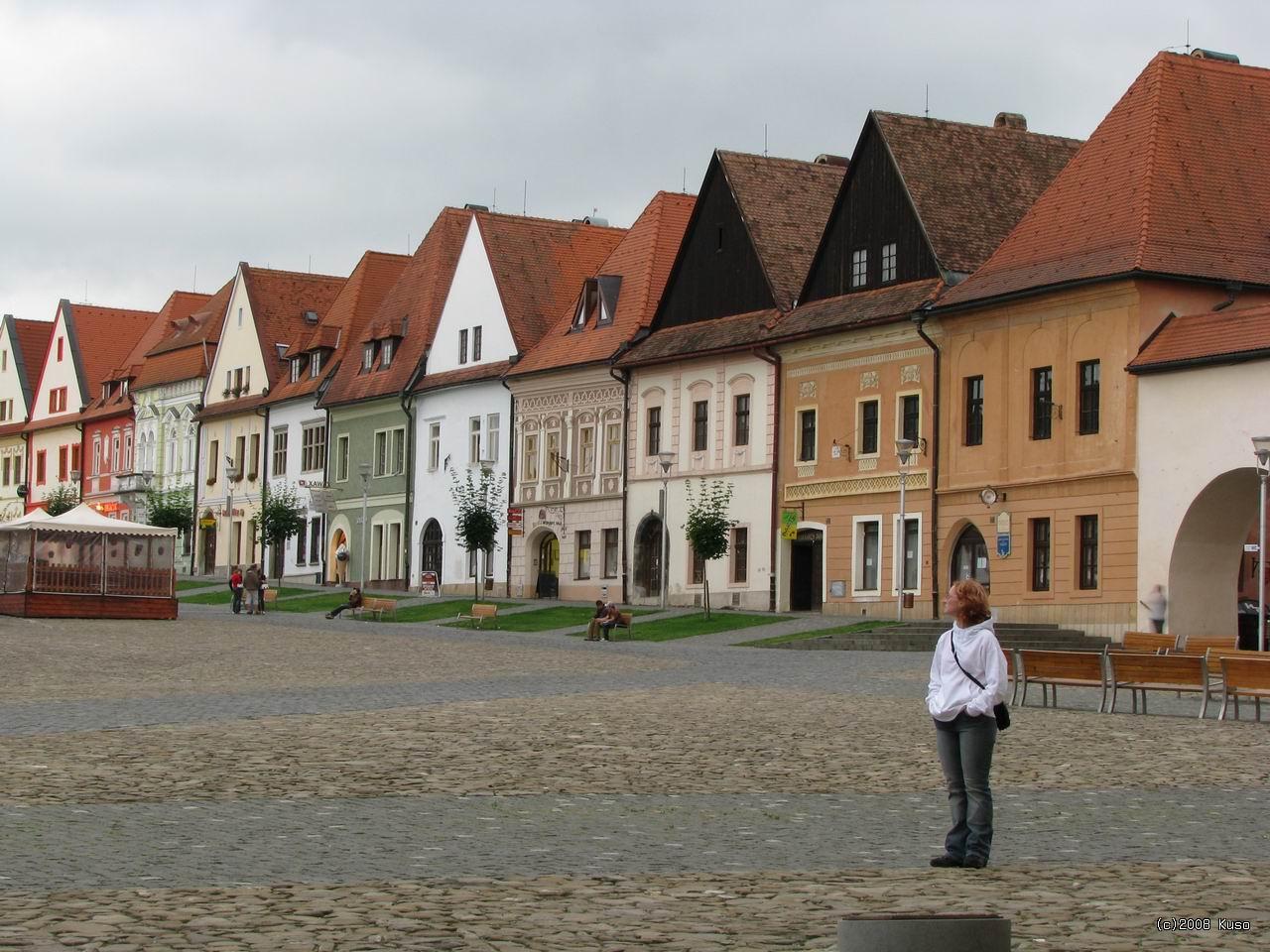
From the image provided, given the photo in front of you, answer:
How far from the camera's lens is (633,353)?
6388 centimetres

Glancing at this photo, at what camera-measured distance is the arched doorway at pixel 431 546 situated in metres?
73.7

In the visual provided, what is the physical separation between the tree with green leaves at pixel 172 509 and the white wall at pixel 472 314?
774 inches

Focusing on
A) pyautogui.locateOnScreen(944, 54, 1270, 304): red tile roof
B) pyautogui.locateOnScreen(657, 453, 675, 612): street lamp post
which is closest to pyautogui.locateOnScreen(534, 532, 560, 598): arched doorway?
pyautogui.locateOnScreen(657, 453, 675, 612): street lamp post

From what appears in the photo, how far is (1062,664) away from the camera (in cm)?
2830

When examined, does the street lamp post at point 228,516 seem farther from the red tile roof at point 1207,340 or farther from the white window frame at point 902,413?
the red tile roof at point 1207,340

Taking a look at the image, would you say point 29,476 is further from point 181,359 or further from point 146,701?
point 146,701

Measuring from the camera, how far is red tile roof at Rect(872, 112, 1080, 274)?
5309cm

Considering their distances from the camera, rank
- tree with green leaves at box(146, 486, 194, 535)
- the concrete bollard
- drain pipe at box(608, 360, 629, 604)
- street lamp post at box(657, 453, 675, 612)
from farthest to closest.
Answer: tree with green leaves at box(146, 486, 194, 535) → drain pipe at box(608, 360, 629, 604) → street lamp post at box(657, 453, 675, 612) → the concrete bollard

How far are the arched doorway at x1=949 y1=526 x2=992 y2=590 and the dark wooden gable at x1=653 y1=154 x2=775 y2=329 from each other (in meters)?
10.2

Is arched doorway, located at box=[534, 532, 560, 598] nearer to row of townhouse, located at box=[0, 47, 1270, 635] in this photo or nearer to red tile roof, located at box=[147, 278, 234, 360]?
row of townhouse, located at box=[0, 47, 1270, 635]

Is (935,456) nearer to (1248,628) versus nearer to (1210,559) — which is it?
(1248,628)

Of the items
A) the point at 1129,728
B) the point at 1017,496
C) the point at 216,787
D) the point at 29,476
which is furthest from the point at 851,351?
the point at 29,476

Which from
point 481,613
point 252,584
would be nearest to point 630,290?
point 252,584

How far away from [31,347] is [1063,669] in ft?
308
